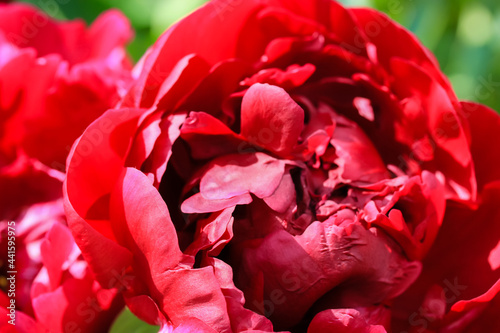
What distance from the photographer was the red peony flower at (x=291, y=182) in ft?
1.84

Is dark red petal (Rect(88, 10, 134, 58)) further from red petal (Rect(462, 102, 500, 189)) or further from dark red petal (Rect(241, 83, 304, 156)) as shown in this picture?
red petal (Rect(462, 102, 500, 189))

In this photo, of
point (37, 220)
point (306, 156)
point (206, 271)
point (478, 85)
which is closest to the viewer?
point (206, 271)

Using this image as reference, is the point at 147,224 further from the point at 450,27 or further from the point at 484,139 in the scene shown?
the point at 450,27

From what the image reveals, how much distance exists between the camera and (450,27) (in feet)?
3.60

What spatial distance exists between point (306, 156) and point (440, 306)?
0.18 meters

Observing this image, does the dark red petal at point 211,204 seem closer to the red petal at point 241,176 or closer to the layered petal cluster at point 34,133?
the red petal at point 241,176

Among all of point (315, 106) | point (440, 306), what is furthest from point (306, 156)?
point (440, 306)

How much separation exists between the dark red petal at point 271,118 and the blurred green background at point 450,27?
1.31ft

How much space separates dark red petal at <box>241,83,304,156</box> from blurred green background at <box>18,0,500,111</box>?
40 cm

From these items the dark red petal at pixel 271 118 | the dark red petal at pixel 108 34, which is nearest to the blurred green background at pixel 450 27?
the dark red petal at pixel 108 34

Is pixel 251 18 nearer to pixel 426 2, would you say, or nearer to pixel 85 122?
pixel 85 122

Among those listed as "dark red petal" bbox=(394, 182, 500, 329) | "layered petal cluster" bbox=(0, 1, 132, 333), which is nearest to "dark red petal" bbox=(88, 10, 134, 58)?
"layered petal cluster" bbox=(0, 1, 132, 333)

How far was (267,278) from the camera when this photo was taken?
1.90 ft

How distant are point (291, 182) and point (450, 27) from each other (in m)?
0.60
